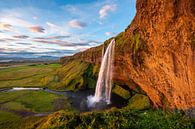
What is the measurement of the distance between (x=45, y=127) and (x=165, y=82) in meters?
21.4

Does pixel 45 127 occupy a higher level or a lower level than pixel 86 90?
higher

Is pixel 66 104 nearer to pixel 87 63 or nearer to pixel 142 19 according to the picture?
pixel 142 19

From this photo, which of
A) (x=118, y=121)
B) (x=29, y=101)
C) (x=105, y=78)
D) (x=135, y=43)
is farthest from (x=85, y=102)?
(x=118, y=121)

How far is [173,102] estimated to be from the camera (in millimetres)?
28672

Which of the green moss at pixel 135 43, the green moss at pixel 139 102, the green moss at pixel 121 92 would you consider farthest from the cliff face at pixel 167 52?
the green moss at pixel 121 92

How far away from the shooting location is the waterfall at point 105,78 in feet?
164

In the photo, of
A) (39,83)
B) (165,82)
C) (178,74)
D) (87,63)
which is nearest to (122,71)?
(165,82)

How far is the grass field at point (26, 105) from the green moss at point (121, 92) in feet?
44.3

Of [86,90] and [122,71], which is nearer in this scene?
[122,71]

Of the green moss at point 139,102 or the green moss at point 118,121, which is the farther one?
the green moss at point 139,102

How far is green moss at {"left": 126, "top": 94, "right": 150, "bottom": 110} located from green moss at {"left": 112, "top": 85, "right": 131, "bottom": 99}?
2.77 meters

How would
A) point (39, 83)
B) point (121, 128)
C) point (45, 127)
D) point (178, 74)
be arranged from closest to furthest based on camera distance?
1. point (121, 128)
2. point (45, 127)
3. point (178, 74)
4. point (39, 83)

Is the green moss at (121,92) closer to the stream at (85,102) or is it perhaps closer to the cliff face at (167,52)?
the stream at (85,102)

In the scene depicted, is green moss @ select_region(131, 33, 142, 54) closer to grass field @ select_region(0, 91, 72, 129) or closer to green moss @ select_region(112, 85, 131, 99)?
green moss @ select_region(112, 85, 131, 99)
